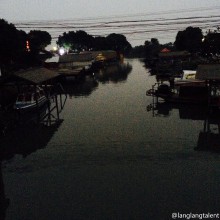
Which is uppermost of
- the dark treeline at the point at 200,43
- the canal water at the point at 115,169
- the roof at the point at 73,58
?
the dark treeline at the point at 200,43

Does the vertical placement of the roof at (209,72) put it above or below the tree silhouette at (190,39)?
below

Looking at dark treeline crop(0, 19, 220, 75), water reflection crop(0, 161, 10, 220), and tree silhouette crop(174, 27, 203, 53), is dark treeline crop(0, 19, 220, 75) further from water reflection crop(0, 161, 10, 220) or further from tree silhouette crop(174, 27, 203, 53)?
water reflection crop(0, 161, 10, 220)

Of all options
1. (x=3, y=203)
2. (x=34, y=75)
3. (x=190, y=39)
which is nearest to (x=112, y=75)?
(x=34, y=75)

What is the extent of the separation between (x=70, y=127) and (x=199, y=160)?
12.8 meters

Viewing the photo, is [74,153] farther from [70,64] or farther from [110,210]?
[70,64]

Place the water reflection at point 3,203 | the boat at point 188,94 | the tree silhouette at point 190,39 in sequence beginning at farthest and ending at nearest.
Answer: the tree silhouette at point 190,39
the boat at point 188,94
the water reflection at point 3,203

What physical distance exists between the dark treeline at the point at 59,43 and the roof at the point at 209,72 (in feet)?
102

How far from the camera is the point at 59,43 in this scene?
7328 inches

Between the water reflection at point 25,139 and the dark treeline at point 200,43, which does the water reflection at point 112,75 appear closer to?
the dark treeline at point 200,43

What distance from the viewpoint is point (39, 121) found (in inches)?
1172

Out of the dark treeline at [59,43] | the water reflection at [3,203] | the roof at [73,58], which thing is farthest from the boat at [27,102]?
the roof at [73,58]

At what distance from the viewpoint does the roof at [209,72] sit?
27167 mm

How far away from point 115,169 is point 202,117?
45.8 ft

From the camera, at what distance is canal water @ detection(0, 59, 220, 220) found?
13.5 metres
